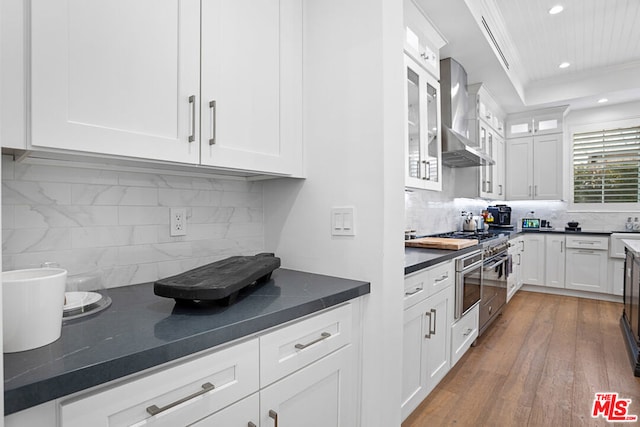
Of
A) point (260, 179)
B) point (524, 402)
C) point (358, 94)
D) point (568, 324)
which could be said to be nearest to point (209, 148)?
point (260, 179)

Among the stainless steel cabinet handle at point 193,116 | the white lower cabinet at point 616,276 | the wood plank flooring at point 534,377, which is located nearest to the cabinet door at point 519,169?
the white lower cabinet at point 616,276

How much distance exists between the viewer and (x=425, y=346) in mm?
1972

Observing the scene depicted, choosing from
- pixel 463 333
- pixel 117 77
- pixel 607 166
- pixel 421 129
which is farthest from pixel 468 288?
pixel 607 166

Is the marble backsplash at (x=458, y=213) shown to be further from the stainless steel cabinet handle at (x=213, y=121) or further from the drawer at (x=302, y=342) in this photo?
the stainless steel cabinet handle at (x=213, y=121)

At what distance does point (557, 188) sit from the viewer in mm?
4938

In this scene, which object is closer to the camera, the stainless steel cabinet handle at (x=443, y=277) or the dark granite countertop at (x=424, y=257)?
the dark granite countertop at (x=424, y=257)

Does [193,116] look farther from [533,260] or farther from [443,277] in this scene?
[533,260]

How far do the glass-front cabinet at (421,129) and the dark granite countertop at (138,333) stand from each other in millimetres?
1403

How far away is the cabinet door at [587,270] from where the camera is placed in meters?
4.48

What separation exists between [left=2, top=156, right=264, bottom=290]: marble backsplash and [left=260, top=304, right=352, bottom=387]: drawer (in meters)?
0.66

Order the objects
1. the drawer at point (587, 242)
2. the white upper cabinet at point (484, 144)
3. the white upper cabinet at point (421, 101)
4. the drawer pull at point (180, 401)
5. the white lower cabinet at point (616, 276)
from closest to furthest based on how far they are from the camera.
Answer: the drawer pull at point (180, 401)
the white upper cabinet at point (421, 101)
the white upper cabinet at point (484, 144)
the white lower cabinet at point (616, 276)
the drawer at point (587, 242)

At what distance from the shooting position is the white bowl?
27.3 inches

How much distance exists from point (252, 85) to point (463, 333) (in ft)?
A: 7.62

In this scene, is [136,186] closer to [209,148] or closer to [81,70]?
[209,148]
